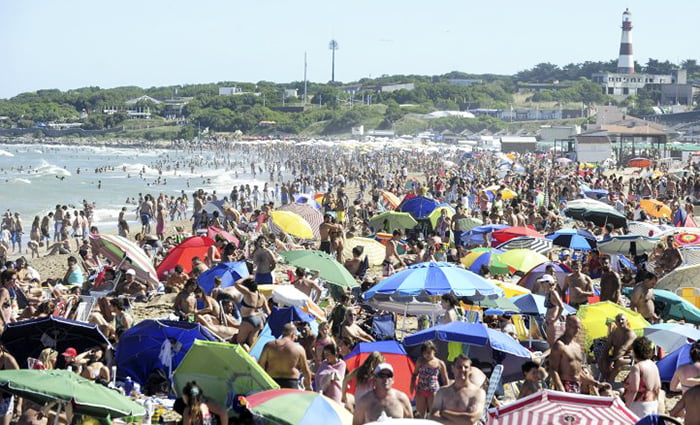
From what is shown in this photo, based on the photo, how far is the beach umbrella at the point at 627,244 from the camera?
40.9ft

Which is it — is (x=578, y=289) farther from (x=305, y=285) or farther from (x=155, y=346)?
(x=155, y=346)

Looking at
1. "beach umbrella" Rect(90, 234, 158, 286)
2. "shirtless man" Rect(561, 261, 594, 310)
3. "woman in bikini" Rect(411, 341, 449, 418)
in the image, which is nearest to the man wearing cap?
"woman in bikini" Rect(411, 341, 449, 418)

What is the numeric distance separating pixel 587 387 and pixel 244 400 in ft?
8.75

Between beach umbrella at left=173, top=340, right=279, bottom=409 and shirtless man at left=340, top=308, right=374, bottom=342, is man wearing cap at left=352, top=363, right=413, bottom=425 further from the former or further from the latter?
shirtless man at left=340, top=308, right=374, bottom=342

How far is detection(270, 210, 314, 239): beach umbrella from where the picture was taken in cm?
1446

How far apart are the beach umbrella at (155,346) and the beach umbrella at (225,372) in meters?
1.14

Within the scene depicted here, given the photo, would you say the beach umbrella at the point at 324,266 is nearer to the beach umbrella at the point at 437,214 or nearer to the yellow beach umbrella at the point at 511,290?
the yellow beach umbrella at the point at 511,290

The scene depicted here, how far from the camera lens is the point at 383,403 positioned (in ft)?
17.8

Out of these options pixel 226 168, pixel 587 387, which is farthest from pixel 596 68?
pixel 587 387

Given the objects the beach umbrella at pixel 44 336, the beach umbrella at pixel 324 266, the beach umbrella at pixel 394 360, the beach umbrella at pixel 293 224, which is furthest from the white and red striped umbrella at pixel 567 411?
the beach umbrella at pixel 293 224

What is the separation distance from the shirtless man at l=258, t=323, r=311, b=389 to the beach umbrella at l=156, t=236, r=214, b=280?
216 inches

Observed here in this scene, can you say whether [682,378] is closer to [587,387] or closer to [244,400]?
[587,387]

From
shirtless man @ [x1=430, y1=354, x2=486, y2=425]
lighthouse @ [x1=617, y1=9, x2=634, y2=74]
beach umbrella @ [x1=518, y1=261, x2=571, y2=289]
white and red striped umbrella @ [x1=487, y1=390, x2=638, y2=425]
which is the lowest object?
beach umbrella @ [x1=518, y1=261, x2=571, y2=289]

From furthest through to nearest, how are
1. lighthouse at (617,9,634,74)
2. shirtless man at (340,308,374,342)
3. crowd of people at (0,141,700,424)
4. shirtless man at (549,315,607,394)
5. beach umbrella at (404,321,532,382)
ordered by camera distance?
lighthouse at (617,9,634,74)
shirtless man at (340,308,374,342)
beach umbrella at (404,321,532,382)
shirtless man at (549,315,607,394)
crowd of people at (0,141,700,424)
